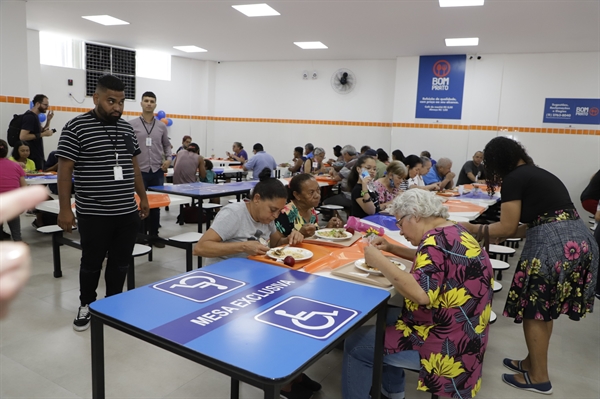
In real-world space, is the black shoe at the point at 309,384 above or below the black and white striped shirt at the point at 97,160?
below

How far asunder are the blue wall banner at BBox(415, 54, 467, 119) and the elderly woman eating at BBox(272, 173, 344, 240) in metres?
7.87

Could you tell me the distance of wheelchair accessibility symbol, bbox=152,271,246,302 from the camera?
1802 millimetres

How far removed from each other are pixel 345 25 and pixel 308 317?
7.16 m

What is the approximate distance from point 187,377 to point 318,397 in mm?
807

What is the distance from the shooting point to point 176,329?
1472mm

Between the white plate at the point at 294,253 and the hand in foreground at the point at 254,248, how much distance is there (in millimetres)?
34

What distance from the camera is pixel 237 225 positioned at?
2570 millimetres

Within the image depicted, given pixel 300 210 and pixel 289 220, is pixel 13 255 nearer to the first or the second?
pixel 289 220

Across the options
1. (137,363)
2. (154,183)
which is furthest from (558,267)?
(154,183)

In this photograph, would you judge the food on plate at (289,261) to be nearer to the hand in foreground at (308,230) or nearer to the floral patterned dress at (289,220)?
the floral patterned dress at (289,220)

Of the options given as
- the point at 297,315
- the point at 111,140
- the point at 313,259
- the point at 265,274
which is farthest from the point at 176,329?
the point at 111,140

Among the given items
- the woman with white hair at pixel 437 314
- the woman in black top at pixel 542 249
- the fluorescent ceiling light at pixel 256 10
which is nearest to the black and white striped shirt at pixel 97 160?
the woman with white hair at pixel 437 314

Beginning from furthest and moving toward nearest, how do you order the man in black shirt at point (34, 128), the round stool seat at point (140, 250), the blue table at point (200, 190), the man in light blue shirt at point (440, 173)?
the man in light blue shirt at point (440, 173) → the man in black shirt at point (34, 128) → the blue table at point (200, 190) → the round stool seat at point (140, 250)

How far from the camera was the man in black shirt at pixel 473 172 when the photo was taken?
8305 millimetres
